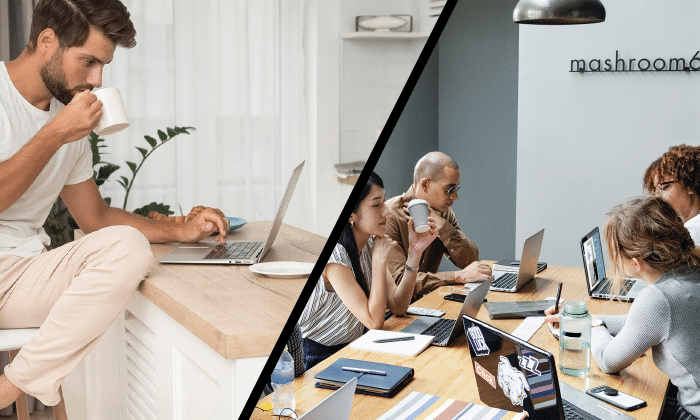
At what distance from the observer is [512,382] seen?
78 cm

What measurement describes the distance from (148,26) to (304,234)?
1556mm

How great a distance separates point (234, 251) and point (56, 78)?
33 cm

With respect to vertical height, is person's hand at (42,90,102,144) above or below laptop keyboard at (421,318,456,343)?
above

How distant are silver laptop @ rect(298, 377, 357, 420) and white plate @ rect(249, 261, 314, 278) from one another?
42 centimetres

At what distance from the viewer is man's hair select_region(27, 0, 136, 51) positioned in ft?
2.97

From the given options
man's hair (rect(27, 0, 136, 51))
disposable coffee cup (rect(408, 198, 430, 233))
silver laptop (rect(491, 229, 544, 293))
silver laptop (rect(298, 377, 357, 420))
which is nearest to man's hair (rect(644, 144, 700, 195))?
silver laptop (rect(491, 229, 544, 293))

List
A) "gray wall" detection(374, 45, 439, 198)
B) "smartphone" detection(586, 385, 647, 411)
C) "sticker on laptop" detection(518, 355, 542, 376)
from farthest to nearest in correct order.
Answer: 1. "gray wall" detection(374, 45, 439, 198)
2. "smartphone" detection(586, 385, 647, 411)
3. "sticker on laptop" detection(518, 355, 542, 376)

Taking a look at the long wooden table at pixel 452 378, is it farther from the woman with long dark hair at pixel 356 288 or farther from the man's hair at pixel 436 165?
the man's hair at pixel 436 165

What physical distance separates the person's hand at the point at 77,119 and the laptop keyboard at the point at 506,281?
1037 mm

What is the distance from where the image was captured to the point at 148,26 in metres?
2.40

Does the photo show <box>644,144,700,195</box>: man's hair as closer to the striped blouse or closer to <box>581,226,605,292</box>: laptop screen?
<box>581,226,605,292</box>: laptop screen

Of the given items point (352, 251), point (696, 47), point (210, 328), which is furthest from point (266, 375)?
point (696, 47)

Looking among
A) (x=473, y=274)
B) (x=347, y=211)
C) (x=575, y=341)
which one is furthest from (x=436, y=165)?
(x=347, y=211)

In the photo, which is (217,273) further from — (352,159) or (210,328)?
(352,159)
